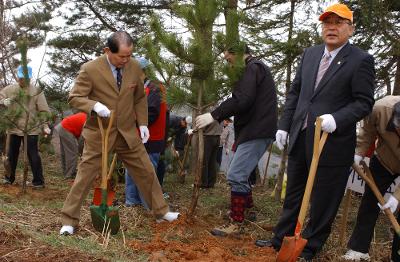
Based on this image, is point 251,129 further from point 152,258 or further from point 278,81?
point 278,81

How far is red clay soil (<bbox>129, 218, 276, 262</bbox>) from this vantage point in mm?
3674

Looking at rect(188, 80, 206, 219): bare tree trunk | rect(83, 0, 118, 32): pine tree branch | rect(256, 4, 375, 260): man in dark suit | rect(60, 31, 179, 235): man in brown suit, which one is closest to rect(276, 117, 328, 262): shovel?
rect(256, 4, 375, 260): man in dark suit

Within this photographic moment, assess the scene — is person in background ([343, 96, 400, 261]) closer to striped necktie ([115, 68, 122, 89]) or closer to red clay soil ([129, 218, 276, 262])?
red clay soil ([129, 218, 276, 262])

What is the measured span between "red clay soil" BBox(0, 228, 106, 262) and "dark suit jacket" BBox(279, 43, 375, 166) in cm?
185

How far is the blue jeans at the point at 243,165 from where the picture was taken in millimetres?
4488

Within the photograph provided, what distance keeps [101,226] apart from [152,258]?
0.76 meters

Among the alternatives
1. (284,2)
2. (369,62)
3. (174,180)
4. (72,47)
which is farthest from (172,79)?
(72,47)

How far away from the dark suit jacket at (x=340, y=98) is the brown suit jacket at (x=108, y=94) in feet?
5.07

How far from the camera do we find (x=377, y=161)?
4094 millimetres

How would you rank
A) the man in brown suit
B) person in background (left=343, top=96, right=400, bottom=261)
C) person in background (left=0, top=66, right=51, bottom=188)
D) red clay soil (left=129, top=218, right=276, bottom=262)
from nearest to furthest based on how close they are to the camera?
red clay soil (left=129, top=218, right=276, bottom=262), person in background (left=343, top=96, right=400, bottom=261), the man in brown suit, person in background (left=0, top=66, right=51, bottom=188)

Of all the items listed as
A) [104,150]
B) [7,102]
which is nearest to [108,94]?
[104,150]

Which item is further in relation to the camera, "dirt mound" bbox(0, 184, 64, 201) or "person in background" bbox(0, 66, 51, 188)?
"person in background" bbox(0, 66, 51, 188)

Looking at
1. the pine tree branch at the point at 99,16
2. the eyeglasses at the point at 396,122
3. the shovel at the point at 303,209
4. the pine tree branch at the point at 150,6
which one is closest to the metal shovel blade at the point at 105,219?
the shovel at the point at 303,209

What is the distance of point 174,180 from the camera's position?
320 inches
